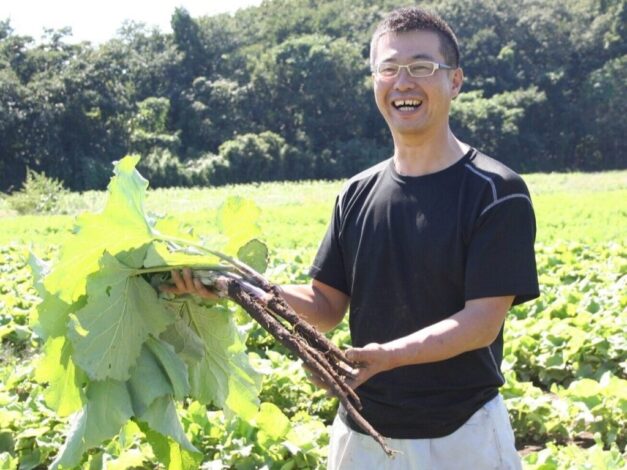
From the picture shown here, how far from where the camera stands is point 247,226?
2.63 m

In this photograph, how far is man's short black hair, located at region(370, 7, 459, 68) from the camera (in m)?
2.56

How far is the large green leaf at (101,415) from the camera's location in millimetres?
2355

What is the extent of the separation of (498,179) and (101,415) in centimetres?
116

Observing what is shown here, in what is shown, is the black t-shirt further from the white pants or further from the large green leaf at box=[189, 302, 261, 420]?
the large green leaf at box=[189, 302, 261, 420]

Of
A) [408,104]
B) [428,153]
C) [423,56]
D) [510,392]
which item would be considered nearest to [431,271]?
[428,153]

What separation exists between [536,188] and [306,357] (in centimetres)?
3782

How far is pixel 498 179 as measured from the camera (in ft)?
7.80

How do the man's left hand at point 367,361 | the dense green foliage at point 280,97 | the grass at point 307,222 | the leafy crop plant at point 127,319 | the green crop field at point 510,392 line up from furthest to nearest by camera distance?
the dense green foliage at point 280,97
the grass at point 307,222
the green crop field at point 510,392
the leafy crop plant at point 127,319
the man's left hand at point 367,361

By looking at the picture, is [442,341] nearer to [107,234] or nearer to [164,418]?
[164,418]

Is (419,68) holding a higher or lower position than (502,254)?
higher

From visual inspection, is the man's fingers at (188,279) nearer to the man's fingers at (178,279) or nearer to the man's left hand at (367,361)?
the man's fingers at (178,279)

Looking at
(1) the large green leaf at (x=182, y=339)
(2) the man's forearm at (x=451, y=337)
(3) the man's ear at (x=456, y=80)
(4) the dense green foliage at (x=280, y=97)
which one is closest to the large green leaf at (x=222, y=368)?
(1) the large green leaf at (x=182, y=339)

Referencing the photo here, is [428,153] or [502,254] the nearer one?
[502,254]

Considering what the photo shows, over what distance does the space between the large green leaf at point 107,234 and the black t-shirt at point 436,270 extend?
623mm
